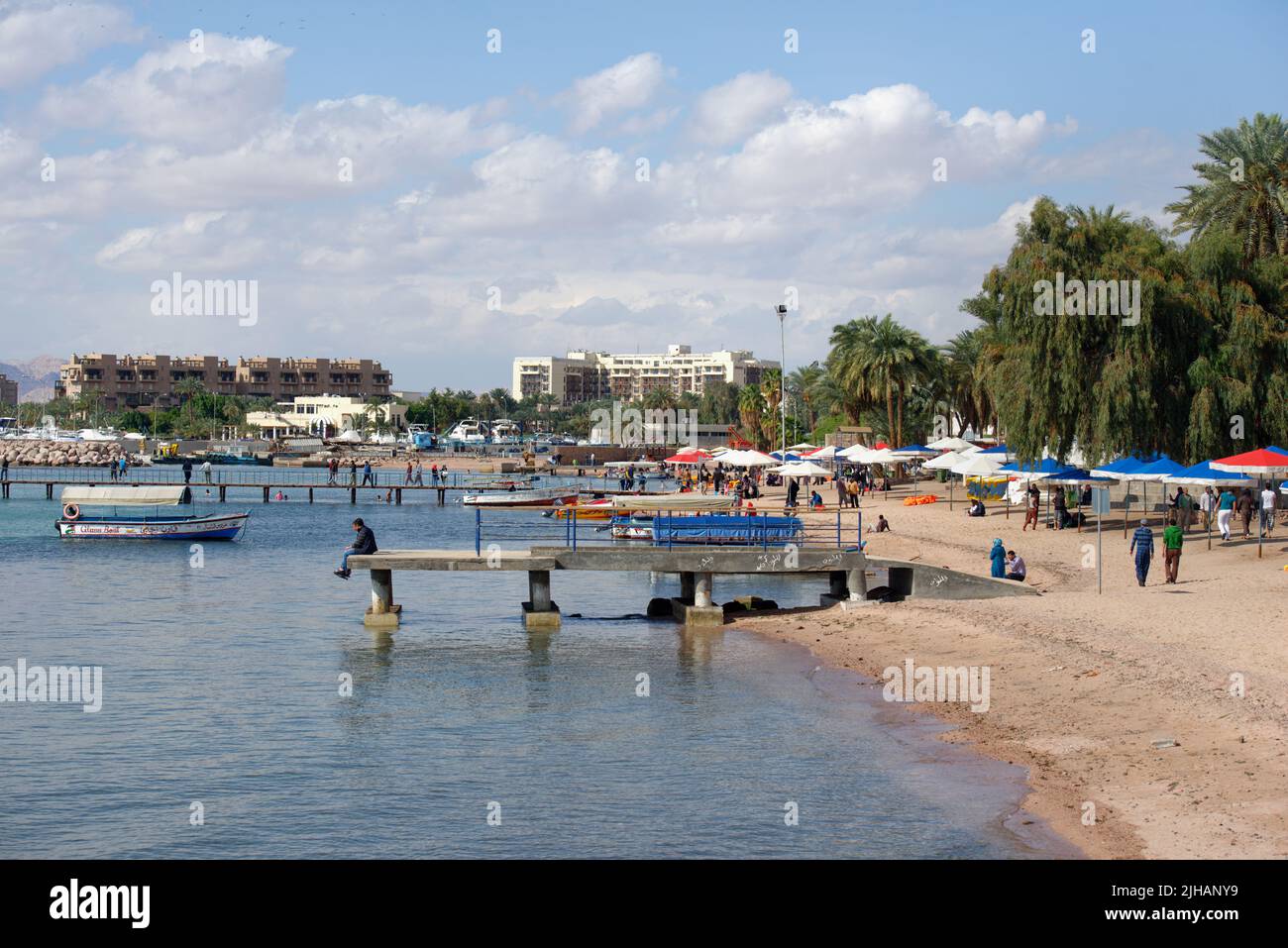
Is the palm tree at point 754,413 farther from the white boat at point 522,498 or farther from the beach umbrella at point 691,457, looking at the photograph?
the beach umbrella at point 691,457

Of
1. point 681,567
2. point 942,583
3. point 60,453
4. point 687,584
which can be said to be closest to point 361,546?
point 681,567

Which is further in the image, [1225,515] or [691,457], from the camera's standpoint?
[691,457]

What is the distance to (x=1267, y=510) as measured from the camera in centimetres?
3869

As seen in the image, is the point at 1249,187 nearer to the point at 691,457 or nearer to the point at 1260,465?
the point at 1260,465

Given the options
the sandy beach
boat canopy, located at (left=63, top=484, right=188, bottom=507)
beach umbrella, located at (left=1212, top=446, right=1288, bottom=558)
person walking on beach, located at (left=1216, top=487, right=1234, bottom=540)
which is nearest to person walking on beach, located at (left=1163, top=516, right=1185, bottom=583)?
the sandy beach

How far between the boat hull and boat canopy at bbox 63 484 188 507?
195cm

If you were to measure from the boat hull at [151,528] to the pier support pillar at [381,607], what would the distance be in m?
31.6

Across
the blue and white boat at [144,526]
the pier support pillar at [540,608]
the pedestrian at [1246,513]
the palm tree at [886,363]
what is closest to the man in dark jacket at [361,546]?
the pier support pillar at [540,608]

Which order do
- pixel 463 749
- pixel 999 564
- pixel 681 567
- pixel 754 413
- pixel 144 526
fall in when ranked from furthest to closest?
pixel 754 413 < pixel 144 526 < pixel 999 564 < pixel 681 567 < pixel 463 749

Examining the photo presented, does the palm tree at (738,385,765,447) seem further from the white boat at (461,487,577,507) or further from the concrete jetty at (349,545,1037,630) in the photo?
the concrete jetty at (349,545,1037,630)

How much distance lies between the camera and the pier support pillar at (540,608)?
32625 millimetres

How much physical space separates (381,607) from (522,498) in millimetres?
47262
